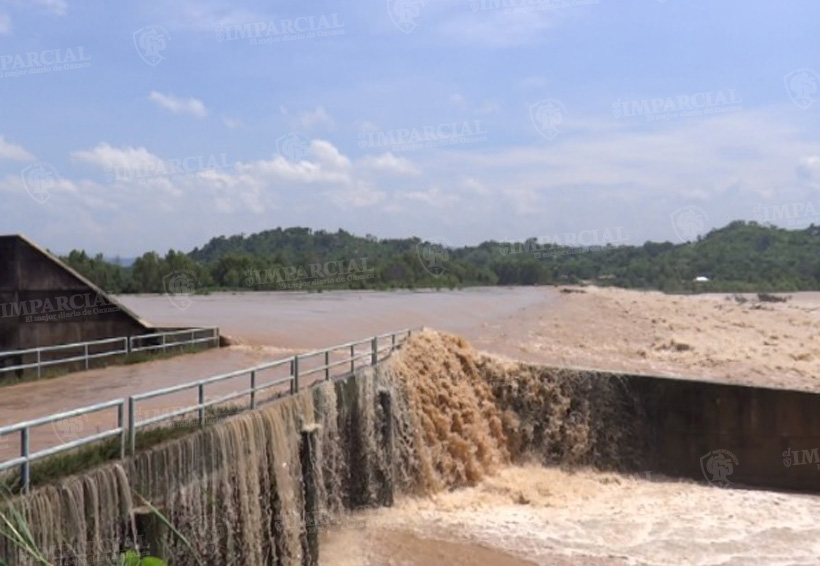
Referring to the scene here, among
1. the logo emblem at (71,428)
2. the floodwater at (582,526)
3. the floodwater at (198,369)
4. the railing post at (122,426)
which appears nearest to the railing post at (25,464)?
the railing post at (122,426)

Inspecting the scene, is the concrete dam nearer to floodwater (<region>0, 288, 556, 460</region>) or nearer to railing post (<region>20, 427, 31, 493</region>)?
railing post (<region>20, 427, 31, 493</region>)

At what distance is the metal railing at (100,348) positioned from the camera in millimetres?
18766

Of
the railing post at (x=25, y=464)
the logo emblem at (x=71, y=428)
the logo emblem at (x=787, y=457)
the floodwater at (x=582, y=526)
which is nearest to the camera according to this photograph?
the railing post at (x=25, y=464)

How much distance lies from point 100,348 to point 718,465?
16.4m

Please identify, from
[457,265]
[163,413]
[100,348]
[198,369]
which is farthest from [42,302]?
[457,265]

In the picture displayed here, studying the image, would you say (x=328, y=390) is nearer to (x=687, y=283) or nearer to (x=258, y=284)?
(x=258, y=284)

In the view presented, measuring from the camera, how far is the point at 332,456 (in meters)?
16.8

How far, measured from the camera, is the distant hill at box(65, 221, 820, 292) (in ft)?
305

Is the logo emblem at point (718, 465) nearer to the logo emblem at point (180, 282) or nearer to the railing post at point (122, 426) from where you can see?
the railing post at point (122, 426)

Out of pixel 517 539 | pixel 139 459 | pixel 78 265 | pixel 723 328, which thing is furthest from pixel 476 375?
pixel 78 265

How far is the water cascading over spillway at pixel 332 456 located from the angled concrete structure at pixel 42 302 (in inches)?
292

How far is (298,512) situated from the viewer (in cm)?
1460

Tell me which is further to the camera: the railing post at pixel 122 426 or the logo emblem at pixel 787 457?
the logo emblem at pixel 787 457

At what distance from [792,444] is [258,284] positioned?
75686 mm
